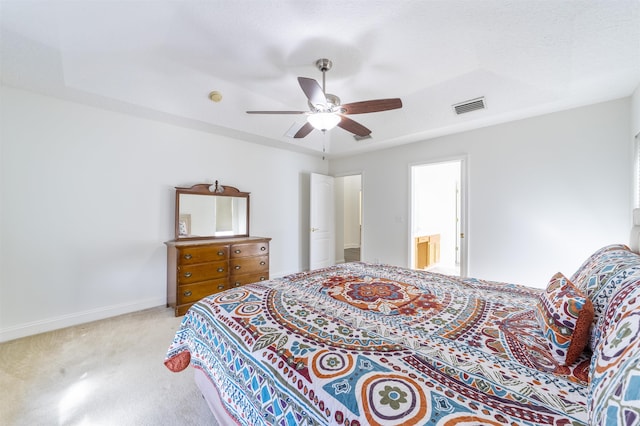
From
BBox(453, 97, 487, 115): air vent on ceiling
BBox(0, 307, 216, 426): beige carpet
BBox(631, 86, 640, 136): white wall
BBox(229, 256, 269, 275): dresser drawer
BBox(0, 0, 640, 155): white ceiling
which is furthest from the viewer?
BBox(229, 256, 269, 275): dresser drawer

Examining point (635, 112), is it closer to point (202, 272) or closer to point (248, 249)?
point (248, 249)

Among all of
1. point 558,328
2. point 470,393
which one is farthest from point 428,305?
point 470,393

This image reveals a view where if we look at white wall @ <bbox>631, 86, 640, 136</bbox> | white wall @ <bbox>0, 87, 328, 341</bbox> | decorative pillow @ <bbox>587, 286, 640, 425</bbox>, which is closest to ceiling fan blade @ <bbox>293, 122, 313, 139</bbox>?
white wall @ <bbox>0, 87, 328, 341</bbox>

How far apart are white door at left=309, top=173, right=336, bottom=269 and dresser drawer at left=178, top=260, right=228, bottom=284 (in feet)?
6.16

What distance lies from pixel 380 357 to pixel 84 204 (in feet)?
11.5

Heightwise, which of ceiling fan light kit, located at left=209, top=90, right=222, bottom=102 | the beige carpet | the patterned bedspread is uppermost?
ceiling fan light kit, located at left=209, top=90, right=222, bottom=102

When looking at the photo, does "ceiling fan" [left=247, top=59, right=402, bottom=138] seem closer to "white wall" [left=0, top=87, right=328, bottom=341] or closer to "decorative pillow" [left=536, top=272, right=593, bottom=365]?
"decorative pillow" [left=536, top=272, right=593, bottom=365]

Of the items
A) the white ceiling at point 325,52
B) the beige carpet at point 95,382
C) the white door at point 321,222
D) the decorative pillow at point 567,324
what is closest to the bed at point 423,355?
the decorative pillow at point 567,324

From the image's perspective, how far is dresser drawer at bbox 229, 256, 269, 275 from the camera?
3.47 meters

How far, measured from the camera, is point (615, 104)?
8.53 feet

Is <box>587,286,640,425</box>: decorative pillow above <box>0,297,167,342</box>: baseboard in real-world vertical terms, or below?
above

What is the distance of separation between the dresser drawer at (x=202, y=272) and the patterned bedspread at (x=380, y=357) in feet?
5.26

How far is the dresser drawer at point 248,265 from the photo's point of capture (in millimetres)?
3475

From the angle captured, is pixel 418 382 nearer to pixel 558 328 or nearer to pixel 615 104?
pixel 558 328
